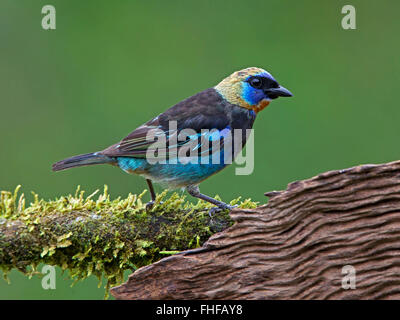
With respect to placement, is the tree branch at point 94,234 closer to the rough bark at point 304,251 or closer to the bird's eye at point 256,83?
the rough bark at point 304,251

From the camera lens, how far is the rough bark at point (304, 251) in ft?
10.7

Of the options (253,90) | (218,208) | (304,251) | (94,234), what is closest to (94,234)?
(94,234)

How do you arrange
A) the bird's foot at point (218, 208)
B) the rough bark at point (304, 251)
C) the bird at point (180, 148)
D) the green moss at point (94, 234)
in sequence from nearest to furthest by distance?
1. the rough bark at point (304, 251)
2. the green moss at point (94, 234)
3. the bird's foot at point (218, 208)
4. the bird at point (180, 148)

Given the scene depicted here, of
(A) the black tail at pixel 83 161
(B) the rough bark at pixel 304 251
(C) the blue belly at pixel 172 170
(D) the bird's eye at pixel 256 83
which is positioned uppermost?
(D) the bird's eye at pixel 256 83

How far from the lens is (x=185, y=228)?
3.98 meters

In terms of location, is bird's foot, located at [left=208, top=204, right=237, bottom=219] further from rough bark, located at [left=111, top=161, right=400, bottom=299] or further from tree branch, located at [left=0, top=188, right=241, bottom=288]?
rough bark, located at [left=111, top=161, right=400, bottom=299]

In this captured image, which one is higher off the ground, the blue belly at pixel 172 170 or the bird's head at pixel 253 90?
the bird's head at pixel 253 90

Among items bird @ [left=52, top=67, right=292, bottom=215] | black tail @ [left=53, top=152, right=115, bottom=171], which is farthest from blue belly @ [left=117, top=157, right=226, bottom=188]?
black tail @ [left=53, top=152, right=115, bottom=171]

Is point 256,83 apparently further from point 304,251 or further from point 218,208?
point 304,251

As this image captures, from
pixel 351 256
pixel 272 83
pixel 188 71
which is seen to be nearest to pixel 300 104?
pixel 188 71

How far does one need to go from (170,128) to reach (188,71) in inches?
141

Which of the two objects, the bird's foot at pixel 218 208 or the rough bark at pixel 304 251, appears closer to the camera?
the rough bark at pixel 304 251

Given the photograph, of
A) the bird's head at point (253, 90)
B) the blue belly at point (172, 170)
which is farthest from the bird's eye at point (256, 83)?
the blue belly at point (172, 170)
